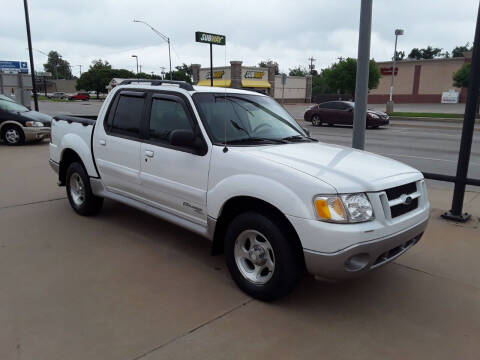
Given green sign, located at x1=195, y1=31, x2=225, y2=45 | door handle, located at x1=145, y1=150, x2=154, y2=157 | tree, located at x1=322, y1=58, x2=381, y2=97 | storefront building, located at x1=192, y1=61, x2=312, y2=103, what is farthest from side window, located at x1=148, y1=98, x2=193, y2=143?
storefront building, located at x1=192, y1=61, x2=312, y2=103

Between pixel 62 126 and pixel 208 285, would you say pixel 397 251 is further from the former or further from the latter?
pixel 62 126

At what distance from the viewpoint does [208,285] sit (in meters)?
3.85

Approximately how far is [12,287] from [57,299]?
0.53 metres

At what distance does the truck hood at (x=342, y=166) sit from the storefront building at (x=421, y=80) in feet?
179

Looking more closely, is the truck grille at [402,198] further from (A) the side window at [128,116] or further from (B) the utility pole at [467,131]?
(A) the side window at [128,116]

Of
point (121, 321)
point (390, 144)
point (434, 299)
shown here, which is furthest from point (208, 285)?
point (390, 144)

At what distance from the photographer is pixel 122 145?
15.7 ft

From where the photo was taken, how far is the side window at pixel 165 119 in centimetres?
421

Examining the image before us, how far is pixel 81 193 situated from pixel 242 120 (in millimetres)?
2815

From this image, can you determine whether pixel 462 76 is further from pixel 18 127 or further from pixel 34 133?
pixel 18 127

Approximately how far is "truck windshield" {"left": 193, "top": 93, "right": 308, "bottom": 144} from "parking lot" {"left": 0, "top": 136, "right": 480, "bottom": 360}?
4.49 feet

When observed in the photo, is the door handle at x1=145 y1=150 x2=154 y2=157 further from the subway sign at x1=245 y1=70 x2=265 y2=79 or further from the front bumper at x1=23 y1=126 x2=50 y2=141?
the subway sign at x1=245 y1=70 x2=265 y2=79

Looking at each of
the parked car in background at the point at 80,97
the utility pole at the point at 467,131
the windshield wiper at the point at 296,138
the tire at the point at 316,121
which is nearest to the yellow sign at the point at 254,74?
the parked car in background at the point at 80,97

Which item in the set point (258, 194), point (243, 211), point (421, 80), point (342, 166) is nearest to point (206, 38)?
point (243, 211)
